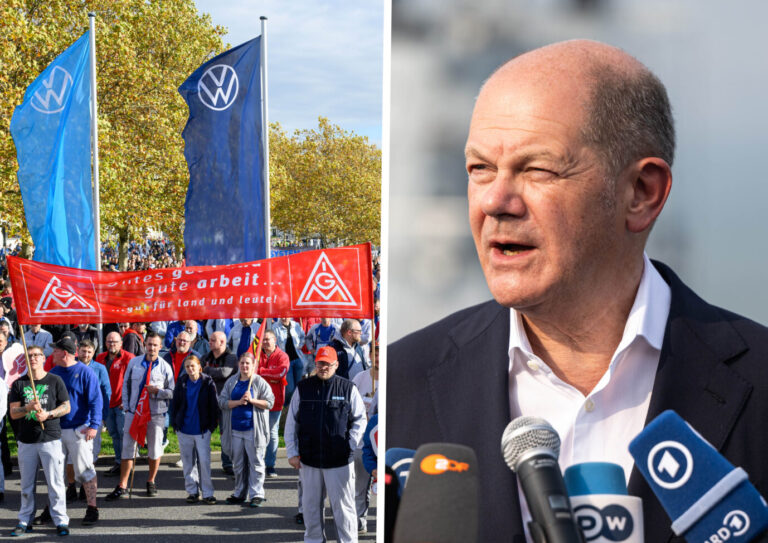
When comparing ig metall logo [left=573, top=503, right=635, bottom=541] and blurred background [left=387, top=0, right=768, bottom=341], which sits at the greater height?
blurred background [left=387, top=0, right=768, bottom=341]

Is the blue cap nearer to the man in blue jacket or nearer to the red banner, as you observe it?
the red banner

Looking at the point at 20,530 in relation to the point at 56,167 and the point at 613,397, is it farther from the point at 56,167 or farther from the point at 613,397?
the point at 613,397

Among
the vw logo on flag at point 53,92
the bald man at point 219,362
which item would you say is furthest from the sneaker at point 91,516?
the vw logo on flag at point 53,92

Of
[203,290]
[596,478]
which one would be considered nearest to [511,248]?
[596,478]

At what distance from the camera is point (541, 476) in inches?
69.0

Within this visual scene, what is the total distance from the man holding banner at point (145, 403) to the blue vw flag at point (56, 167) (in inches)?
98.3

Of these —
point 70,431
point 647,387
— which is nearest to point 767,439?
point 647,387

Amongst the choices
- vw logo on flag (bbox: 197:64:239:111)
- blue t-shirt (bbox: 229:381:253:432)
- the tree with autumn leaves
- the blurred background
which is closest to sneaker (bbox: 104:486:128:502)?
blue t-shirt (bbox: 229:381:253:432)

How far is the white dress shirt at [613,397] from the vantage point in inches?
72.4

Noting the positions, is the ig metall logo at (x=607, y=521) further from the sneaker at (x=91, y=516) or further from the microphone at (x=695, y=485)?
the sneaker at (x=91, y=516)

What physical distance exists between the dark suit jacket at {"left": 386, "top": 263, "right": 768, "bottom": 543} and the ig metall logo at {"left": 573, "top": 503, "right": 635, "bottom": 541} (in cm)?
4

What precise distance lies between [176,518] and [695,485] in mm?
7391

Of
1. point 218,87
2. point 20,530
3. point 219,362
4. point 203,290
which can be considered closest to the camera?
point 203,290

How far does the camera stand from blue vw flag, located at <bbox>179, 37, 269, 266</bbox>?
33.6 feet
